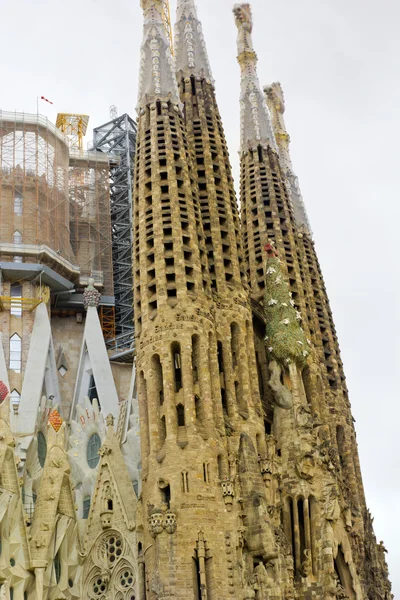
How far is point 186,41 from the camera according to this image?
36.6 m

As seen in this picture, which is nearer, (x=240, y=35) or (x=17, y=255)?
(x=17, y=255)

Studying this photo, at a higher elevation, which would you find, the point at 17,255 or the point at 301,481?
the point at 17,255

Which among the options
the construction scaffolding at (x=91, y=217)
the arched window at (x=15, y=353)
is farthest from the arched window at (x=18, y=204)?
the arched window at (x=15, y=353)

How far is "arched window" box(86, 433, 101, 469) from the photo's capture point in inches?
1252

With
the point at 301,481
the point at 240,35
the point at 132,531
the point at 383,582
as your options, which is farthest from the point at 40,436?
the point at 240,35

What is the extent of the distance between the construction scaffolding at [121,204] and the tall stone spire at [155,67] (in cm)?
956

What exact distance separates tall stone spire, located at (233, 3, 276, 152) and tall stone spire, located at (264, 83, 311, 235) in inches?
136

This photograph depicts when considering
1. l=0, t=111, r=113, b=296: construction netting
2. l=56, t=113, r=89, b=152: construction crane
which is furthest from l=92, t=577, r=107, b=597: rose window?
l=56, t=113, r=89, b=152: construction crane

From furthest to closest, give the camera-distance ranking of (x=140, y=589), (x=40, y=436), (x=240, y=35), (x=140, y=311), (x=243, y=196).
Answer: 1. (x=240, y=35)
2. (x=243, y=196)
3. (x=40, y=436)
4. (x=140, y=311)
5. (x=140, y=589)

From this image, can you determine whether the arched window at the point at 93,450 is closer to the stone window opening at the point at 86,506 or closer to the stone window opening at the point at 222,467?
the stone window opening at the point at 86,506

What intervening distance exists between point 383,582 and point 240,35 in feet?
75.5

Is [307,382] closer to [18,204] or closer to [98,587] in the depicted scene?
[98,587]

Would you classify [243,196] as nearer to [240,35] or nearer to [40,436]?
[240,35]

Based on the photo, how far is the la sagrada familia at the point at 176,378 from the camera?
2578 centimetres
